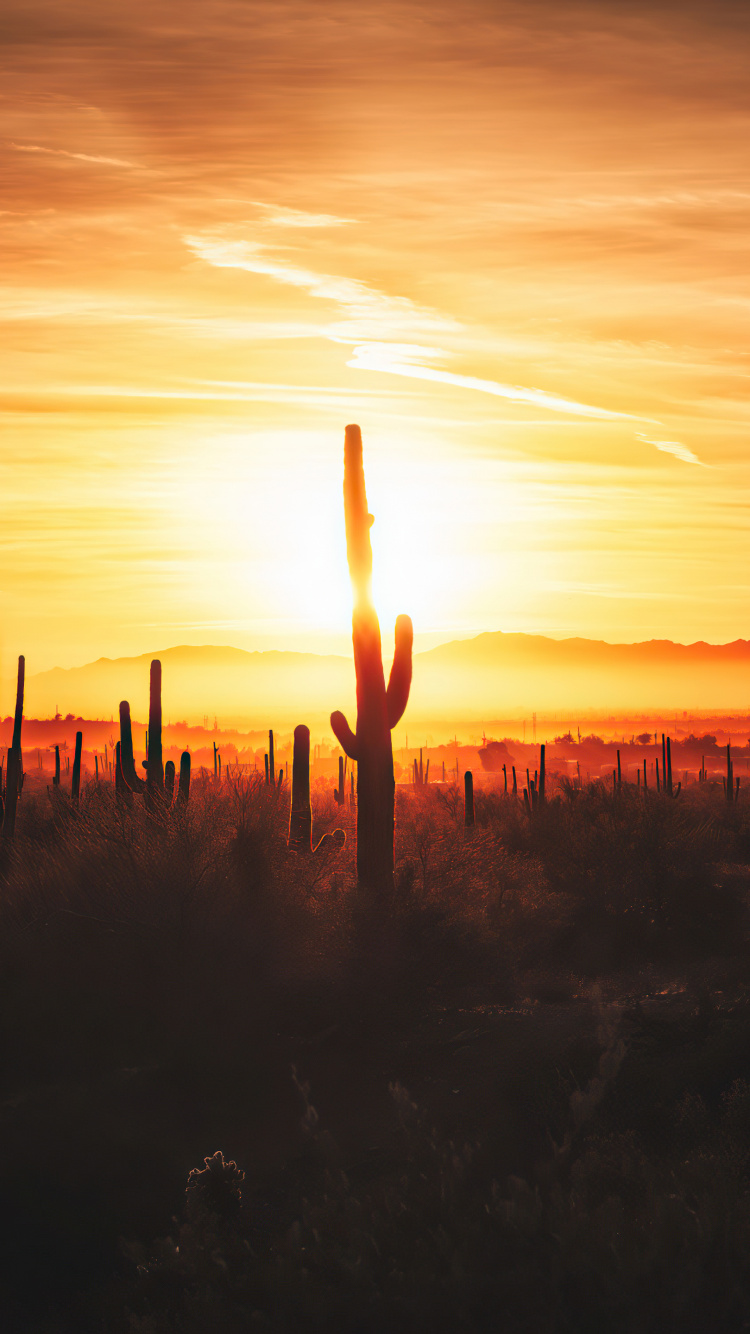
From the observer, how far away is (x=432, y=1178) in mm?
7625

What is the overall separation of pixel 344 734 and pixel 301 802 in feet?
9.78

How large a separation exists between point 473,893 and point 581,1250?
10.8m

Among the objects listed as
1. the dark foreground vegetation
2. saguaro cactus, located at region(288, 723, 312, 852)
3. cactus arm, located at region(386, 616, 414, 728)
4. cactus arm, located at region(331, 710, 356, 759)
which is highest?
cactus arm, located at region(386, 616, 414, 728)

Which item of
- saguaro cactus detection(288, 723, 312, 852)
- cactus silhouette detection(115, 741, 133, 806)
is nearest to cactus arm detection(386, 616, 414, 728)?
saguaro cactus detection(288, 723, 312, 852)

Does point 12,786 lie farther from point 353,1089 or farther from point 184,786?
point 353,1089

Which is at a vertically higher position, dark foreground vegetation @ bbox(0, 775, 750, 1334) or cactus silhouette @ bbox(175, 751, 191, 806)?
cactus silhouette @ bbox(175, 751, 191, 806)

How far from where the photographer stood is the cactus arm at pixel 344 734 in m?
17.0

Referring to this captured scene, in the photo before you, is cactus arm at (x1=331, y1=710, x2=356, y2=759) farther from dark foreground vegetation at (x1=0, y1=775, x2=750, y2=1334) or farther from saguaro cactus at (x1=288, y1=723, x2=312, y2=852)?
saguaro cactus at (x1=288, y1=723, x2=312, y2=852)

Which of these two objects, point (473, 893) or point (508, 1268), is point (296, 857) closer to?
point (473, 893)

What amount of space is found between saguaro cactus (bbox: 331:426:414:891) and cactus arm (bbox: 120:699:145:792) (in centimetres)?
525

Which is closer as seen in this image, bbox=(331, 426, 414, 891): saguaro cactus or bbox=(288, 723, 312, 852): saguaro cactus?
bbox=(331, 426, 414, 891): saguaro cactus

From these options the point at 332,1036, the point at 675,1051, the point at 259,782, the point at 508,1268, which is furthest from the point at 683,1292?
the point at 259,782

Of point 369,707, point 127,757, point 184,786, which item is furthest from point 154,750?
point 369,707

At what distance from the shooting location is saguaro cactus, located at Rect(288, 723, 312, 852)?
18.5 meters
